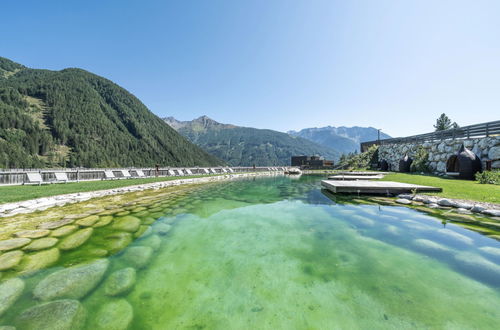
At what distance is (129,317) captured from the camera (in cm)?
231

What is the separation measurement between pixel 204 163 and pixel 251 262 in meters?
127

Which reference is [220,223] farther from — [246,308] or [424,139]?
[424,139]

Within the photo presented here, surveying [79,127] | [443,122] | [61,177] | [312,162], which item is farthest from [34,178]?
[79,127]

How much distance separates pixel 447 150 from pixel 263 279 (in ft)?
65.9

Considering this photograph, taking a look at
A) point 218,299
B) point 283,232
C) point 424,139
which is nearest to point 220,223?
point 283,232

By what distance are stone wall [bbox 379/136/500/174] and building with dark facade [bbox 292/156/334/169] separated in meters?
31.8

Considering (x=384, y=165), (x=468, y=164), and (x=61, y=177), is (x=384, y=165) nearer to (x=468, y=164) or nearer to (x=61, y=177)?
(x=468, y=164)

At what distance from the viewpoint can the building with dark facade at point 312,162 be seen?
61.5 metres

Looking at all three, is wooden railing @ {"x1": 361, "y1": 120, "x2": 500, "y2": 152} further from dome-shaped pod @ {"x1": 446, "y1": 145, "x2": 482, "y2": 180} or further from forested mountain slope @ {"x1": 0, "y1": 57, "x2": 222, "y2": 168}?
forested mountain slope @ {"x1": 0, "y1": 57, "x2": 222, "y2": 168}

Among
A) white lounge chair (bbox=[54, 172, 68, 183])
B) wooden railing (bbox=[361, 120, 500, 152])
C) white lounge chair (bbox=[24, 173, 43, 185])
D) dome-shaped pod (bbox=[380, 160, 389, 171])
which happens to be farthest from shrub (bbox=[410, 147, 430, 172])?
white lounge chair (bbox=[24, 173, 43, 185])

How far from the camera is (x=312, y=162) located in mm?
65938

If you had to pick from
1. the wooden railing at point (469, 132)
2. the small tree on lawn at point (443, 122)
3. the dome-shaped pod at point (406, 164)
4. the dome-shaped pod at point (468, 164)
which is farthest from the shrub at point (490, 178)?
the small tree on lawn at point (443, 122)

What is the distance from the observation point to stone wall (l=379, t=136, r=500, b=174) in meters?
11.7

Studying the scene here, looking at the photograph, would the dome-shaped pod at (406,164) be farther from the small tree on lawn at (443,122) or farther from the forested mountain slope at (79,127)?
the forested mountain slope at (79,127)
